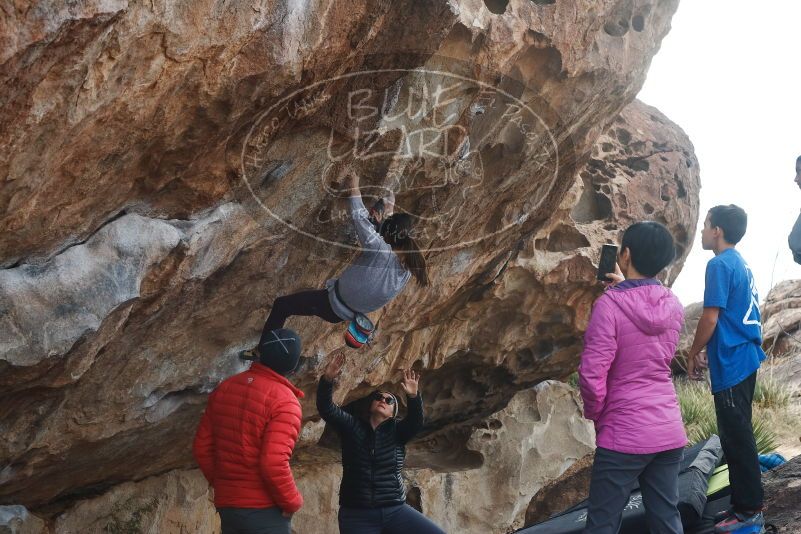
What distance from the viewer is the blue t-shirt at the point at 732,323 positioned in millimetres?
4570

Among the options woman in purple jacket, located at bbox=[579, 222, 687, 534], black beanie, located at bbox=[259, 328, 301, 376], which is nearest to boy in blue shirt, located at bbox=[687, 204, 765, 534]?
woman in purple jacket, located at bbox=[579, 222, 687, 534]

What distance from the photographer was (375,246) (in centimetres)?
468

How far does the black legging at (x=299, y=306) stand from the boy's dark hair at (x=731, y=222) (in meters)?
2.16

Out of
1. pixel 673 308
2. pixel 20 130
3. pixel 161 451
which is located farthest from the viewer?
pixel 161 451

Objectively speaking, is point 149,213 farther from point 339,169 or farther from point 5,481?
point 5,481

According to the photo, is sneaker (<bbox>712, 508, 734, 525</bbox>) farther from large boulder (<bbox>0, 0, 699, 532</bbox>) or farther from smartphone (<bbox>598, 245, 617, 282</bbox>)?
large boulder (<bbox>0, 0, 699, 532</bbox>)

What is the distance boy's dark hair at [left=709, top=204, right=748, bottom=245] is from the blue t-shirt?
15 cm

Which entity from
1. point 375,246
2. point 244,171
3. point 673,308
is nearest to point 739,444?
point 673,308

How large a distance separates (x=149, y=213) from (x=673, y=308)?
8.46 feet

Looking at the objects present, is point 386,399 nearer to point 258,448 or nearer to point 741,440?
point 258,448

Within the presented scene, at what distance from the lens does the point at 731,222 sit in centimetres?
472

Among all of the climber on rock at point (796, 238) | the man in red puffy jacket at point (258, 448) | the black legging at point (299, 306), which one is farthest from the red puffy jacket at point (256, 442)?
the climber on rock at point (796, 238)

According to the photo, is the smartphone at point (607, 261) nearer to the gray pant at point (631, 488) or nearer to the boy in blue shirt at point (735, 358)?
the boy in blue shirt at point (735, 358)

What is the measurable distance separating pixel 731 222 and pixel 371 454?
2.34 meters
